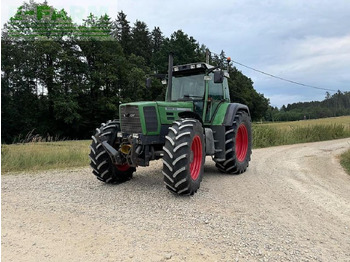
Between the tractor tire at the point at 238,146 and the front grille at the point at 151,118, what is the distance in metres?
1.96

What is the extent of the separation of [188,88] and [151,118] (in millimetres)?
1718

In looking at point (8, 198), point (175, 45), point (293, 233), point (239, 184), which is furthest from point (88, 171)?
point (175, 45)

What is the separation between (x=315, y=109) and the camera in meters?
86.2

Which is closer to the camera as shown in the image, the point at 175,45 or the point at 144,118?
the point at 144,118

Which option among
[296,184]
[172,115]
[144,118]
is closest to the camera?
[144,118]


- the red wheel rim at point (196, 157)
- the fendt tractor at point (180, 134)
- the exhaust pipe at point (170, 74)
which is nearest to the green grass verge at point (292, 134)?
the fendt tractor at point (180, 134)

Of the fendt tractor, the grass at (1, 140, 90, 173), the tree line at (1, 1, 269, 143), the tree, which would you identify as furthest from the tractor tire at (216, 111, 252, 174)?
the tree

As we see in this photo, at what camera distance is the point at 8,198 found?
5332 mm

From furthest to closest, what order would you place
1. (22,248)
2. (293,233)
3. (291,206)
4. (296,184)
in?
(296,184) → (291,206) → (293,233) → (22,248)

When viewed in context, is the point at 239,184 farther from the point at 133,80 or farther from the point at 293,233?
the point at 133,80

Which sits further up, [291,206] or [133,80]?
[133,80]

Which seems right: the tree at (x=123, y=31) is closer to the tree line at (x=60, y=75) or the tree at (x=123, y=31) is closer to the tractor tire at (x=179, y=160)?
the tree line at (x=60, y=75)

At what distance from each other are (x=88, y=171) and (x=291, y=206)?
508cm

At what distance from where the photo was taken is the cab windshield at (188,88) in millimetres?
7167
